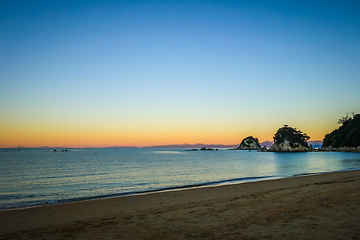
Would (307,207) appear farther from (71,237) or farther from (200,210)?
(71,237)

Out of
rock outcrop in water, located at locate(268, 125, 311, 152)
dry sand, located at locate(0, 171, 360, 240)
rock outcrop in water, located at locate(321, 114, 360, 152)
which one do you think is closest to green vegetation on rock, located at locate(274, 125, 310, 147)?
rock outcrop in water, located at locate(268, 125, 311, 152)

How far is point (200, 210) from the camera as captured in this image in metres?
11.3

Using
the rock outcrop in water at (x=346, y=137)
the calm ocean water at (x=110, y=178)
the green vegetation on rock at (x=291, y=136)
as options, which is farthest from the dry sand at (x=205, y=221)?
the green vegetation on rock at (x=291, y=136)

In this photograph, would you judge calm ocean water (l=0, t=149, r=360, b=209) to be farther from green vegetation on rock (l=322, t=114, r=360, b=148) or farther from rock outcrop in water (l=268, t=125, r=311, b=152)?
rock outcrop in water (l=268, t=125, r=311, b=152)

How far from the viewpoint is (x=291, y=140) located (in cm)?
17438

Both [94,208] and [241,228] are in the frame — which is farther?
[94,208]

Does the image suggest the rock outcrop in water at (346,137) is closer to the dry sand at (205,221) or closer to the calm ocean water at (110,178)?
the calm ocean water at (110,178)

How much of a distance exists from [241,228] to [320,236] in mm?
2352

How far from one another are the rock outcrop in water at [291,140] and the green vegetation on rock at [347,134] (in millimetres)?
16443

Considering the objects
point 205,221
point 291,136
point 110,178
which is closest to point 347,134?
point 291,136

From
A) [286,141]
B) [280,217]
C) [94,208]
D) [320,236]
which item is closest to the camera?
[320,236]

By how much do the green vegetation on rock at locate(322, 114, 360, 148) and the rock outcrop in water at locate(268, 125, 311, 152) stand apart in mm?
16443

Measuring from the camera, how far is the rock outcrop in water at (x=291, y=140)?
6791 inches

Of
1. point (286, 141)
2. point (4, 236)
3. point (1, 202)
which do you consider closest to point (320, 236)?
point (4, 236)
